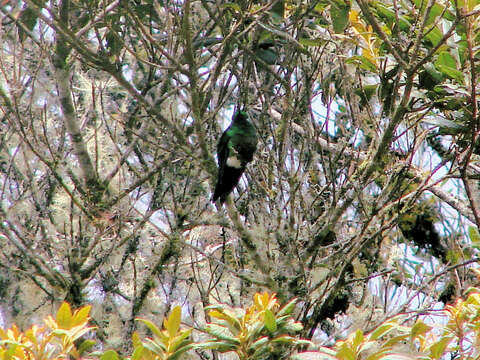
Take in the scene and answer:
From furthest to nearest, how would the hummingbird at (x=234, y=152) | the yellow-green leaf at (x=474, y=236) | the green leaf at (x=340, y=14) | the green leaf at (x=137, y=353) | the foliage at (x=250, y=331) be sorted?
the yellow-green leaf at (x=474, y=236) < the hummingbird at (x=234, y=152) < the green leaf at (x=340, y=14) < the foliage at (x=250, y=331) < the green leaf at (x=137, y=353)

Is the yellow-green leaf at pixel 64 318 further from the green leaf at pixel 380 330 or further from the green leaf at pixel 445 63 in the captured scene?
the green leaf at pixel 445 63

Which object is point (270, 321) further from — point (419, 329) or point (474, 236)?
point (474, 236)

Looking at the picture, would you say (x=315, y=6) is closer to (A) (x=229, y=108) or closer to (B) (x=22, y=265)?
(A) (x=229, y=108)

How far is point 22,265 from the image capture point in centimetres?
361

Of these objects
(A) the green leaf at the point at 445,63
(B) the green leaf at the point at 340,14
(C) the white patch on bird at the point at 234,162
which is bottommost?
(C) the white patch on bird at the point at 234,162

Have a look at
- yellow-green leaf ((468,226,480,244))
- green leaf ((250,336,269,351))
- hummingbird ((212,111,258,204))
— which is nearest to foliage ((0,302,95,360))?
green leaf ((250,336,269,351))

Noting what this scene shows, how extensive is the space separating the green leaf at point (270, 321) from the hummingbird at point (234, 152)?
4.24 feet

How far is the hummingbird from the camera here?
2730 millimetres

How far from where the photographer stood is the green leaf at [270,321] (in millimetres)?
1410

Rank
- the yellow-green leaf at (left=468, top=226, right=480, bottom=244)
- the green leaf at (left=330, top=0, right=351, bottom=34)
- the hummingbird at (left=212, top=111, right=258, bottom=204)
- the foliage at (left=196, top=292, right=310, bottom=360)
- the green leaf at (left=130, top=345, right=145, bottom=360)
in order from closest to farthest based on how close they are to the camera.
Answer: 1. the green leaf at (left=130, top=345, right=145, bottom=360)
2. the foliage at (left=196, top=292, right=310, bottom=360)
3. the green leaf at (left=330, top=0, right=351, bottom=34)
4. the hummingbird at (left=212, top=111, right=258, bottom=204)
5. the yellow-green leaf at (left=468, top=226, right=480, bottom=244)

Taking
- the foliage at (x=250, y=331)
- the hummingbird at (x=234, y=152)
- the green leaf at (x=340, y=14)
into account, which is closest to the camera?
the foliage at (x=250, y=331)

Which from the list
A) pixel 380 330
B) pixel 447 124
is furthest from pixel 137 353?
pixel 447 124

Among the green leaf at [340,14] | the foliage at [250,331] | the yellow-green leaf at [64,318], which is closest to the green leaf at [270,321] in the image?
the foliage at [250,331]

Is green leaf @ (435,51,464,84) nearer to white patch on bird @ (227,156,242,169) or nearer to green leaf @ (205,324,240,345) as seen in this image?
white patch on bird @ (227,156,242,169)
